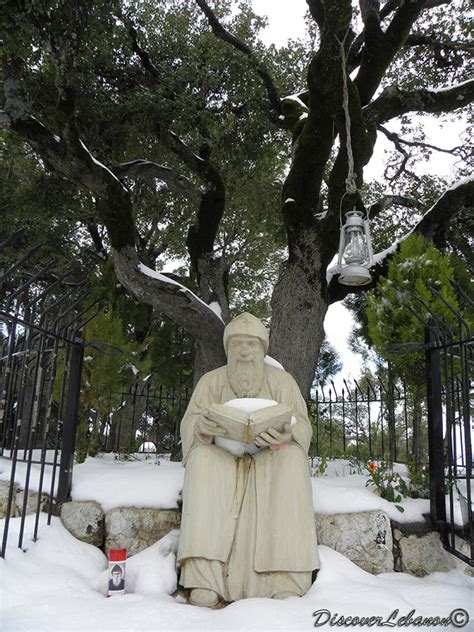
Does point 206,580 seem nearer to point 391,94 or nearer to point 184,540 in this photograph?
point 184,540

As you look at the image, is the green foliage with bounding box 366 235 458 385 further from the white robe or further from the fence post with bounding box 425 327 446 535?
the white robe

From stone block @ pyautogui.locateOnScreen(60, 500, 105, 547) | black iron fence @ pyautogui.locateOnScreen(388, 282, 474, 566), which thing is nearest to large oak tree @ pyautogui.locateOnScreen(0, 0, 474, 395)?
black iron fence @ pyautogui.locateOnScreen(388, 282, 474, 566)

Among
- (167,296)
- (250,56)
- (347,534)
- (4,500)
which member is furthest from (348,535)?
(250,56)

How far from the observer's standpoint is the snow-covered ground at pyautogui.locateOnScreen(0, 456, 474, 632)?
278 centimetres

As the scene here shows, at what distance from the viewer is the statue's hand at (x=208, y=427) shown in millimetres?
3517

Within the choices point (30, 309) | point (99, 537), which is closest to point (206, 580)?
point (99, 537)

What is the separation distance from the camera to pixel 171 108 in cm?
888

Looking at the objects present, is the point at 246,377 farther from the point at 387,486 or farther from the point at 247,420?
the point at 387,486

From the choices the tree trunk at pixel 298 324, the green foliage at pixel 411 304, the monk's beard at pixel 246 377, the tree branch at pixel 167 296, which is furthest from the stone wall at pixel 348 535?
the tree branch at pixel 167 296

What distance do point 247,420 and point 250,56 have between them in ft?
27.1

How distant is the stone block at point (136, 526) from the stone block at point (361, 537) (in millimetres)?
1266

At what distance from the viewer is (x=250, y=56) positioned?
9.52 m

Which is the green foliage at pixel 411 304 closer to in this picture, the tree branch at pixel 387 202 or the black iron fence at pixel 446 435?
the black iron fence at pixel 446 435

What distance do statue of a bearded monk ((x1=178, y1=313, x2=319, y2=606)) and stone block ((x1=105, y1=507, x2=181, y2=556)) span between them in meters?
0.87
